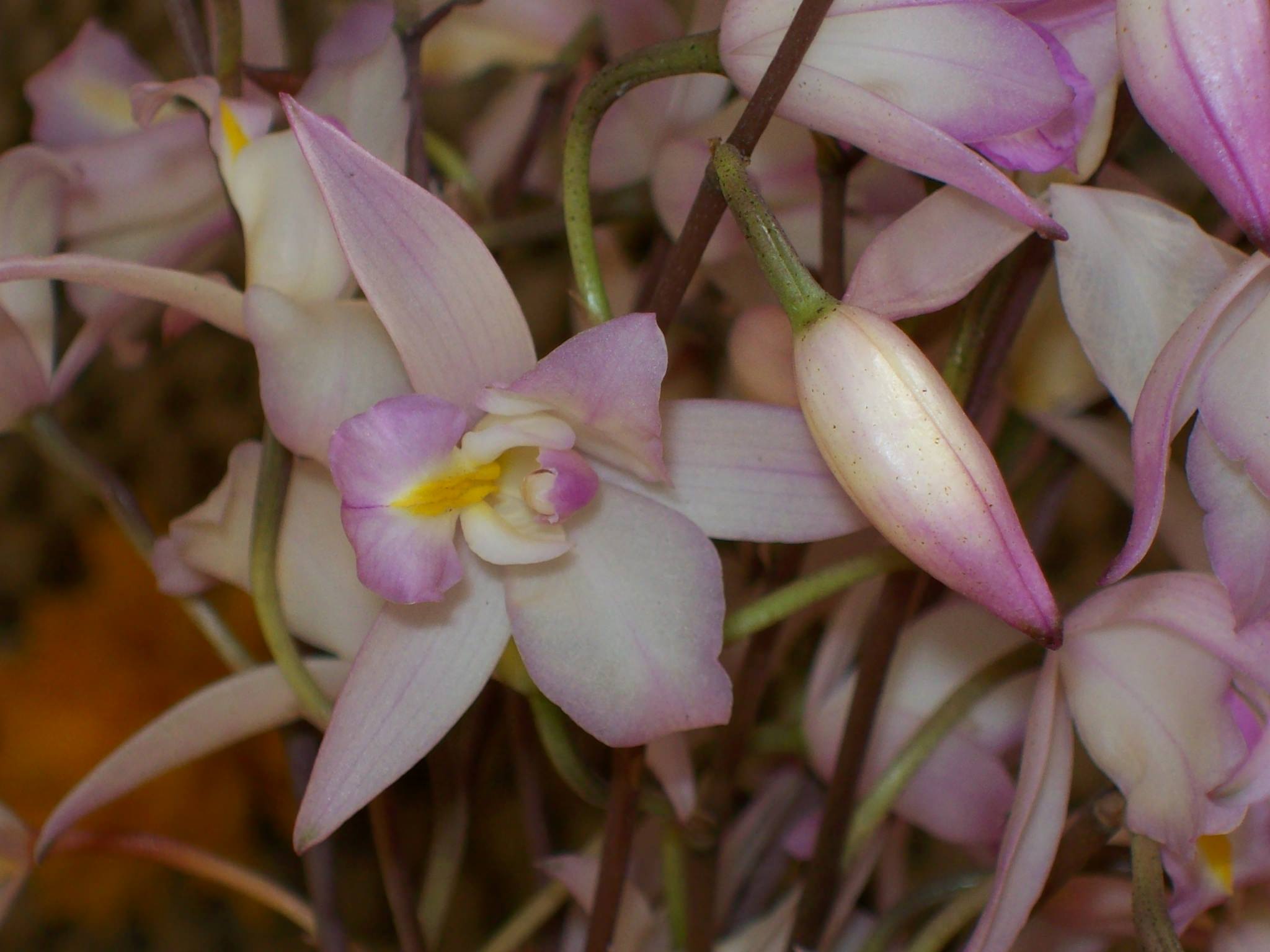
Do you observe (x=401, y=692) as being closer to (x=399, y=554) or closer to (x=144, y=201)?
(x=399, y=554)

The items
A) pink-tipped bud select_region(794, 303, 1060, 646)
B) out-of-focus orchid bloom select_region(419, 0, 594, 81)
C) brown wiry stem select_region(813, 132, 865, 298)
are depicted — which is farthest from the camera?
out-of-focus orchid bloom select_region(419, 0, 594, 81)

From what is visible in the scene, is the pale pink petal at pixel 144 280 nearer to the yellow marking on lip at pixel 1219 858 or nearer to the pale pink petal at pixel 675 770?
the pale pink petal at pixel 675 770

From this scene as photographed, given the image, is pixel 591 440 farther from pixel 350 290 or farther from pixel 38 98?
pixel 38 98

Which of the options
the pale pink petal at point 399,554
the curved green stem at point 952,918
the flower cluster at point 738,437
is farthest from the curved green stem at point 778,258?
the curved green stem at point 952,918

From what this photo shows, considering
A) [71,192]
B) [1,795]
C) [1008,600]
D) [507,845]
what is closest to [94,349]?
[71,192]

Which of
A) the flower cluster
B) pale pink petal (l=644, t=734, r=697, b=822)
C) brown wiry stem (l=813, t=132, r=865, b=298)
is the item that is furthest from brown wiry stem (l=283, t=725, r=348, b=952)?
brown wiry stem (l=813, t=132, r=865, b=298)

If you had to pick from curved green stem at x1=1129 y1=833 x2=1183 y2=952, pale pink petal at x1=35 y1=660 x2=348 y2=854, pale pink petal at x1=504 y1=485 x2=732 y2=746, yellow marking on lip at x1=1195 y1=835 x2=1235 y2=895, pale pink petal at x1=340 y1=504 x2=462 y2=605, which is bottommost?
yellow marking on lip at x1=1195 y1=835 x2=1235 y2=895

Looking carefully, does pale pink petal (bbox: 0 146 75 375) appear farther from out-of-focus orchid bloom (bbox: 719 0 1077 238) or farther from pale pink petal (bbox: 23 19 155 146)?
out-of-focus orchid bloom (bbox: 719 0 1077 238)

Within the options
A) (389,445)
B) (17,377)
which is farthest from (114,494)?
(389,445)

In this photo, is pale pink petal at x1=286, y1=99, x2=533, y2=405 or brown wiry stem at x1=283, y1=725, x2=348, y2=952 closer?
pale pink petal at x1=286, y1=99, x2=533, y2=405
